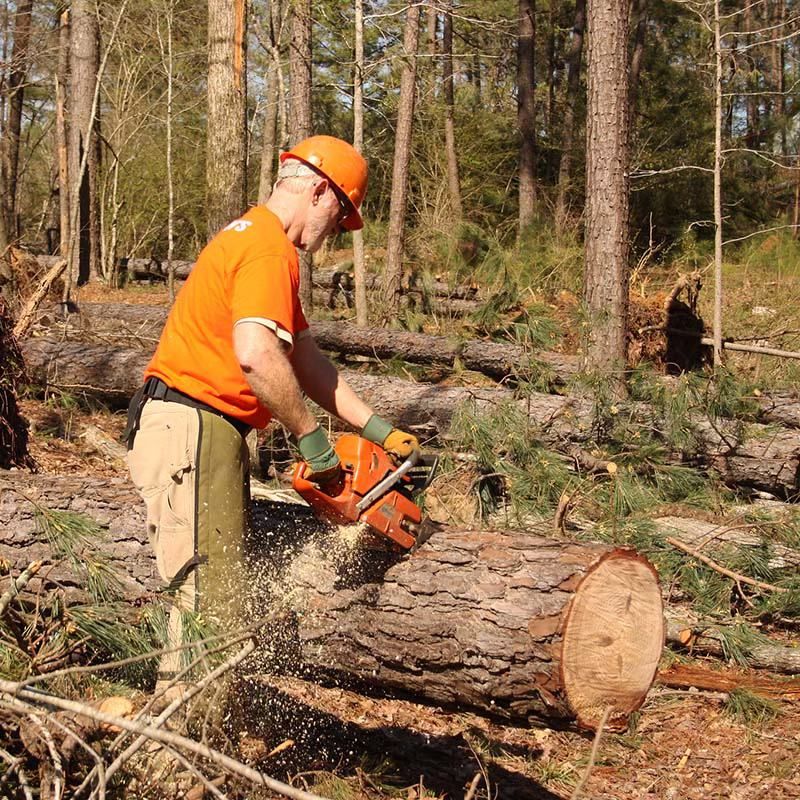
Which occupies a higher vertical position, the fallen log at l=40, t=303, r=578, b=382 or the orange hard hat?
the orange hard hat

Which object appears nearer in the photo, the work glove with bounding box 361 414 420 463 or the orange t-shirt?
the orange t-shirt

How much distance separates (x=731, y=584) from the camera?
4.93 meters

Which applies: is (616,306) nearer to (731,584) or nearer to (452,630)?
(731,584)

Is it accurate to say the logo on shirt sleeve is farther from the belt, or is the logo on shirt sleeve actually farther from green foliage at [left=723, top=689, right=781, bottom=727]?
green foliage at [left=723, top=689, right=781, bottom=727]

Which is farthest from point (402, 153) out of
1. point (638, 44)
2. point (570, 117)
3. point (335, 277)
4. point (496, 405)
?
point (638, 44)

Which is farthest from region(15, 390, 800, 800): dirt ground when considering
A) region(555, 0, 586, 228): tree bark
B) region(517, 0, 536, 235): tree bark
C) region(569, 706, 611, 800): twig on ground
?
region(555, 0, 586, 228): tree bark

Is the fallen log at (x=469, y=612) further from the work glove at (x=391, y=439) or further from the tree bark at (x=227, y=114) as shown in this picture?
the tree bark at (x=227, y=114)

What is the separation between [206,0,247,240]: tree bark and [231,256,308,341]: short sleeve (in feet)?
12.2

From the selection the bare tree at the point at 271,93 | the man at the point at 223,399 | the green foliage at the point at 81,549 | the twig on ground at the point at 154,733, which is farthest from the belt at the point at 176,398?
the bare tree at the point at 271,93

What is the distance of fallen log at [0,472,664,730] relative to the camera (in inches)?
120

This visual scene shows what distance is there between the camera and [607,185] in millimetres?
8109

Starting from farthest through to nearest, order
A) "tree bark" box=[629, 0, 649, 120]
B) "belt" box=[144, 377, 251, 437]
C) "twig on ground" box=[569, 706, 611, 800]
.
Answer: "tree bark" box=[629, 0, 649, 120], "belt" box=[144, 377, 251, 437], "twig on ground" box=[569, 706, 611, 800]

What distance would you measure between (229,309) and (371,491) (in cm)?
80

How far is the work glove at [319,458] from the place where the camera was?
121 inches
